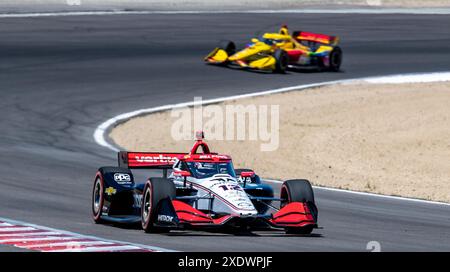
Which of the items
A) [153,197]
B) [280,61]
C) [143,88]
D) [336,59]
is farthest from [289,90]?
[153,197]

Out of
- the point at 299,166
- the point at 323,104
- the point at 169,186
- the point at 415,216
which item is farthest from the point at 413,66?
the point at 169,186

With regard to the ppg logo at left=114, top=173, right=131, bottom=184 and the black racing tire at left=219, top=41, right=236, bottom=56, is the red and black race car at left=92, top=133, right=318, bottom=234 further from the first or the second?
the black racing tire at left=219, top=41, right=236, bottom=56

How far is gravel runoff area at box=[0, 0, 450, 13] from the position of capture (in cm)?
4000

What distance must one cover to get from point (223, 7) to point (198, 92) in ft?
50.9

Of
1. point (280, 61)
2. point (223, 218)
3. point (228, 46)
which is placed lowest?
point (223, 218)

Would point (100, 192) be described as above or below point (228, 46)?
below

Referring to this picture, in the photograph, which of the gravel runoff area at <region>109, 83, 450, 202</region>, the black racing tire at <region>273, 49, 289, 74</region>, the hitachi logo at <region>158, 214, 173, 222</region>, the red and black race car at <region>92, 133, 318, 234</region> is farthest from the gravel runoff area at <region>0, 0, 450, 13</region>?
the hitachi logo at <region>158, 214, 173, 222</region>

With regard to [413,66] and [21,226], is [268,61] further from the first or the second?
[21,226]

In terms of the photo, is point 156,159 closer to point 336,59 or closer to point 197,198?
point 197,198

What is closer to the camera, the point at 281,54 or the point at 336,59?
the point at 281,54

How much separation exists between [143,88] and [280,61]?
531 cm

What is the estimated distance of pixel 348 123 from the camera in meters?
25.9

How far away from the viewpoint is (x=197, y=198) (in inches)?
515

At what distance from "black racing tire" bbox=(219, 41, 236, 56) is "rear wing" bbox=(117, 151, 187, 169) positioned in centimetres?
1864
